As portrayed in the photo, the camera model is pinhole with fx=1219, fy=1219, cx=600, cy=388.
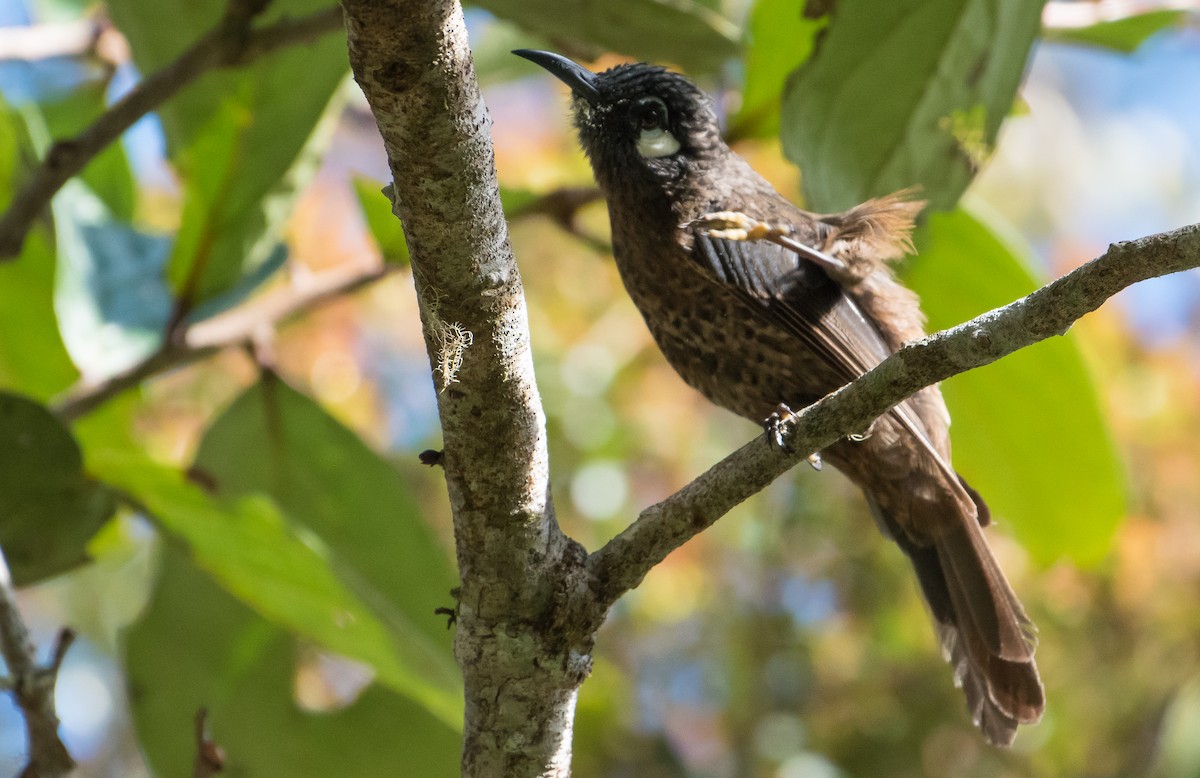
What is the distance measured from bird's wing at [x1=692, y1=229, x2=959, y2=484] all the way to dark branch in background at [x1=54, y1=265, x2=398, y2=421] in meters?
0.91

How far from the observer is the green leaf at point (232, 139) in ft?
9.41

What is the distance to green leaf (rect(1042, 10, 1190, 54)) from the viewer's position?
2.94m

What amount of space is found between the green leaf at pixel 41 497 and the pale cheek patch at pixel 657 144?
4.37 feet

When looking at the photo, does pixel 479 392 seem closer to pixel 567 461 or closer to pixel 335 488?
pixel 335 488

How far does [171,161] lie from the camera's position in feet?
10.2

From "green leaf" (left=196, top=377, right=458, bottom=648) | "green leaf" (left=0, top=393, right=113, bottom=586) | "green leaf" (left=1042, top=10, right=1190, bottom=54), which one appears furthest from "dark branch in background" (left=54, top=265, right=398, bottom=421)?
"green leaf" (left=1042, top=10, right=1190, bottom=54)

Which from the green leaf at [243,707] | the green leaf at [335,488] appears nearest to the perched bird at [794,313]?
the green leaf at [335,488]

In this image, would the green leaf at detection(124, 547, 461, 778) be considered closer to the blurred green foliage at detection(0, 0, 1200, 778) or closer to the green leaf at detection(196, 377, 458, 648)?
the blurred green foliage at detection(0, 0, 1200, 778)

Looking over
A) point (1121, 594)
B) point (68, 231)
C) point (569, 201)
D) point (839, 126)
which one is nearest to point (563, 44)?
point (569, 201)

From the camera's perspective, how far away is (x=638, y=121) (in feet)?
9.03

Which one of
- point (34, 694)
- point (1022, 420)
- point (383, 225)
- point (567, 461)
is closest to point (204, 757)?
point (34, 694)

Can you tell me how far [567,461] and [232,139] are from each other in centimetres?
227

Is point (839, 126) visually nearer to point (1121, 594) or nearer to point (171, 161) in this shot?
point (171, 161)

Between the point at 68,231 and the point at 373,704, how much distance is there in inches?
53.9
